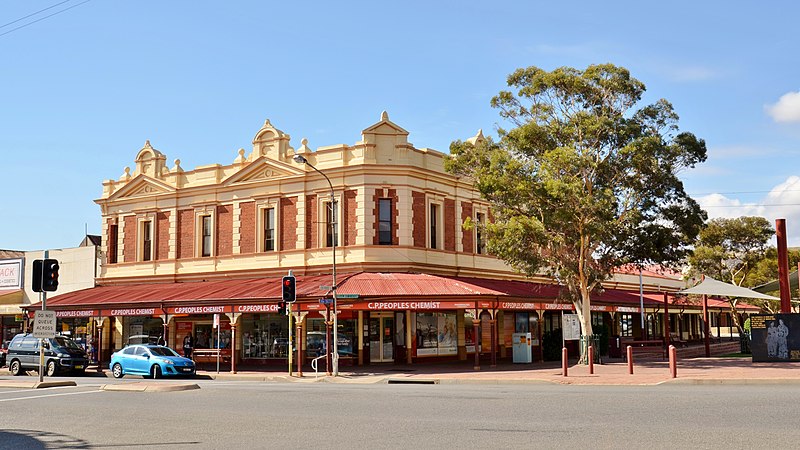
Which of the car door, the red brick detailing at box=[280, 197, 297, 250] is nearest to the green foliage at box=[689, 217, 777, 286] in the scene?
the red brick detailing at box=[280, 197, 297, 250]

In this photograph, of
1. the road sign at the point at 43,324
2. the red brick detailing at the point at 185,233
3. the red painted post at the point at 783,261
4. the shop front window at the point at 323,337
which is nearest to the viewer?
the road sign at the point at 43,324

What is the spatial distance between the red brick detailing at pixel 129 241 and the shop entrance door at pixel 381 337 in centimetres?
1506

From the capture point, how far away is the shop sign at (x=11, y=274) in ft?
162

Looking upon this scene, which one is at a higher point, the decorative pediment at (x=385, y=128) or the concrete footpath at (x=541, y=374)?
the decorative pediment at (x=385, y=128)

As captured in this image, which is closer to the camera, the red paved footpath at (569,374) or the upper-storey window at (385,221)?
the red paved footpath at (569,374)

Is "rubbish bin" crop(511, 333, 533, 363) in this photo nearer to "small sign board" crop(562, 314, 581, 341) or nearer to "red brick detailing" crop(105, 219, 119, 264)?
"small sign board" crop(562, 314, 581, 341)

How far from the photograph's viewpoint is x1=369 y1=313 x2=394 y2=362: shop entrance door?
115 ft

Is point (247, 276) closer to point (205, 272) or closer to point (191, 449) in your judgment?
point (205, 272)

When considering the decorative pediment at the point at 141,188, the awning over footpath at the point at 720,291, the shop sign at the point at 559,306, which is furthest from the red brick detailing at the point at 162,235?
the awning over footpath at the point at 720,291

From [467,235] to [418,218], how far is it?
12.5 ft

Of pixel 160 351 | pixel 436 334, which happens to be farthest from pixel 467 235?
pixel 160 351

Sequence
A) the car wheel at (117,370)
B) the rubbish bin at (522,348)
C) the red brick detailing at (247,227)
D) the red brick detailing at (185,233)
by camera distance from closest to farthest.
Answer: the car wheel at (117,370), the rubbish bin at (522,348), the red brick detailing at (247,227), the red brick detailing at (185,233)

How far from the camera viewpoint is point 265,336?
3731 cm

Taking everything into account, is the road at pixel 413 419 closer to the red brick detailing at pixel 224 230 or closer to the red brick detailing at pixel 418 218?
the red brick detailing at pixel 418 218
